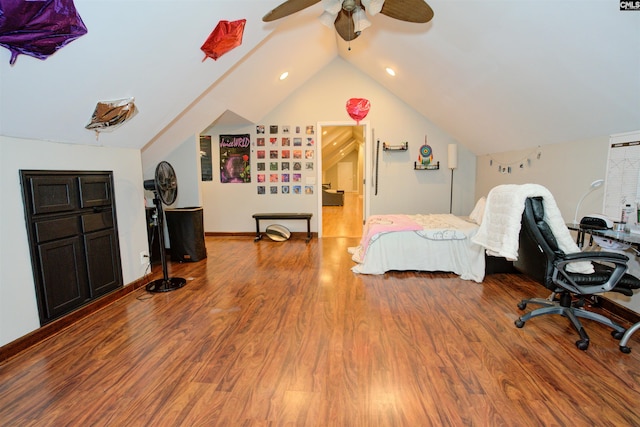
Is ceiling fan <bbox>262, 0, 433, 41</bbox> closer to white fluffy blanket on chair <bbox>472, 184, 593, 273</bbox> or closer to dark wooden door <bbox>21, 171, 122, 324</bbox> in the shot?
white fluffy blanket on chair <bbox>472, 184, 593, 273</bbox>

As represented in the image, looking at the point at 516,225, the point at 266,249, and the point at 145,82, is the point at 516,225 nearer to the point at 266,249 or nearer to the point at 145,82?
the point at 145,82

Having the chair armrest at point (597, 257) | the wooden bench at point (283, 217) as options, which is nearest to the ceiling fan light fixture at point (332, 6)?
the chair armrest at point (597, 257)

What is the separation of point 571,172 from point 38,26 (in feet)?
14.6

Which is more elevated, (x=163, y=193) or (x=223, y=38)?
(x=223, y=38)

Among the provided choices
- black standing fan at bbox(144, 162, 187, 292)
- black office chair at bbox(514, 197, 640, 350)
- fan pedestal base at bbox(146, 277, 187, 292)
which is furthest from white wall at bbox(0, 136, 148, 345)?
black office chair at bbox(514, 197, 640, 350)

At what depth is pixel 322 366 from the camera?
6.32ft

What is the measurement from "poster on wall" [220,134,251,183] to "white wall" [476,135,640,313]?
453cm

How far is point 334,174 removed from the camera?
16516mm

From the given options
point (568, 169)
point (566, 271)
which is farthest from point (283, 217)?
point (566, 271)

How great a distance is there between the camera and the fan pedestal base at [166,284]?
10.8ft

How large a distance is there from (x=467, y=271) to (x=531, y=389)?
194cm

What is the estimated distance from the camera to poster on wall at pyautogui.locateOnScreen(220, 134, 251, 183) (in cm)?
587

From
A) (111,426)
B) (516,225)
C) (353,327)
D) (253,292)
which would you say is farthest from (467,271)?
(111,426)

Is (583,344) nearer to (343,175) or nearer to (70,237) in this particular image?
(70,237)
